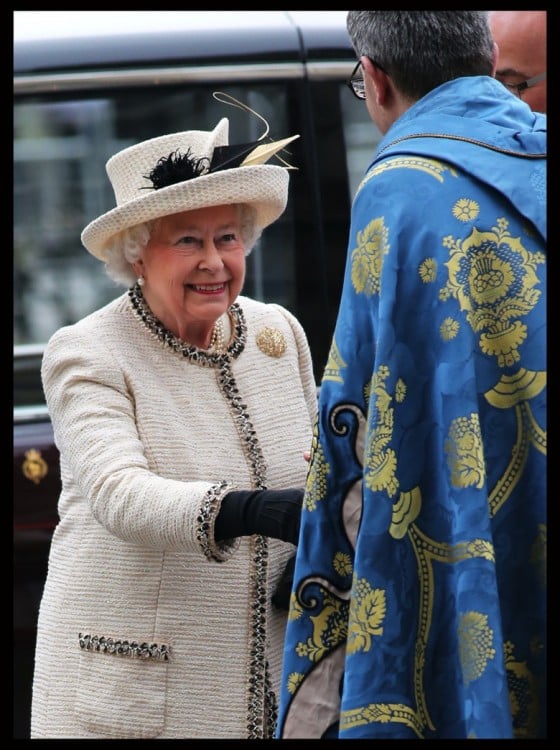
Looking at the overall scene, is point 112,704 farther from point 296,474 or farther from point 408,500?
point 408,500

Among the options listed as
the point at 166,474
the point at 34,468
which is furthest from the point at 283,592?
the point at 34,468

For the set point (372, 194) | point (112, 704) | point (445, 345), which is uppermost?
point (372, 194)

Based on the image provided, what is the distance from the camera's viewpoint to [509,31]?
11.9 feet

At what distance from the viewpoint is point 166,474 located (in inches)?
108

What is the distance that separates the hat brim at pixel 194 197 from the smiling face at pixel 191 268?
58 mm

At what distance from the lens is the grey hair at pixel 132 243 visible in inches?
114

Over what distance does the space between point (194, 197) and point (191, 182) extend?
0.03m

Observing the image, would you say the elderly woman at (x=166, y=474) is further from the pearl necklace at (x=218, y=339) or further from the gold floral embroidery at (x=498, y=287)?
the gold floral embroidery at (x=498, y=287)

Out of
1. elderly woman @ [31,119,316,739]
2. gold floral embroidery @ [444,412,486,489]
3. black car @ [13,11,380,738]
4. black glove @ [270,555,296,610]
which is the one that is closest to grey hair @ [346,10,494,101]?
gold floral embroidery @ [444,412,486,489]

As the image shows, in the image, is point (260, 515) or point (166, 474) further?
point (166, 474)

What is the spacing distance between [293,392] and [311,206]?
1.38 m

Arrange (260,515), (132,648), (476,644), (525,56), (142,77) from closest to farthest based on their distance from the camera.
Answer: (476,644), (260,515), (132,648), (525,56), (142,77)

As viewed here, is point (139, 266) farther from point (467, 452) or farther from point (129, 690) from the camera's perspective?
point (467, 452)
